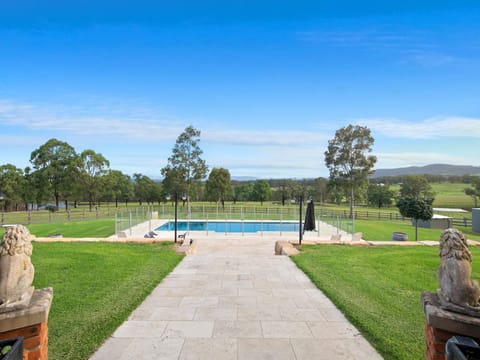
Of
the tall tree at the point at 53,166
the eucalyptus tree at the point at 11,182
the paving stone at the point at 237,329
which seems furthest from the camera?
the eucalyptus tree at the point at 11,182

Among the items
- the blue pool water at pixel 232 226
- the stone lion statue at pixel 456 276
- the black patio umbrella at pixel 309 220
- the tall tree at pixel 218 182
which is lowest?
the blue pool water at pixel 232 226

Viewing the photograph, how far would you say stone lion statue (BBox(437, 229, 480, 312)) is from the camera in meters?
2.24

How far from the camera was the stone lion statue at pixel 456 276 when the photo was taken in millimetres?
2242

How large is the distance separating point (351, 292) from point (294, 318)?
155 cm

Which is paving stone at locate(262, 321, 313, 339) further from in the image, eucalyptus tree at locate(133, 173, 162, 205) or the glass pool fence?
eucalyptus tree at locate(133, 173, 162, 205)

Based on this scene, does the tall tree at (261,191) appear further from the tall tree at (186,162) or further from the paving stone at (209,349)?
the paving stone at (209,349)

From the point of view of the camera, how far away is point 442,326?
2246 millimetres

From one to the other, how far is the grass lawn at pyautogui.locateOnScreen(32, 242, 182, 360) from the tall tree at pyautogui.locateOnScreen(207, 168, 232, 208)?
2877cm

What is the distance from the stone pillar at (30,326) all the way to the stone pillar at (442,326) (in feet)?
10.6

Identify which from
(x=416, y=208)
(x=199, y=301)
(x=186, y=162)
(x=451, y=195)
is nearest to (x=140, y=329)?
(x=199, y=301)

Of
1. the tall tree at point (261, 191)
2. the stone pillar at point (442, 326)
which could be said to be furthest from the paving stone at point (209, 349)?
the tall tree at point (261, 191)

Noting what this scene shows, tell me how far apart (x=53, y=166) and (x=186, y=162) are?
16.2 m

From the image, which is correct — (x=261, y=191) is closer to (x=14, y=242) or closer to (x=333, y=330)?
(x=333, y=330)

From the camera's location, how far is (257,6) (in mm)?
9914
